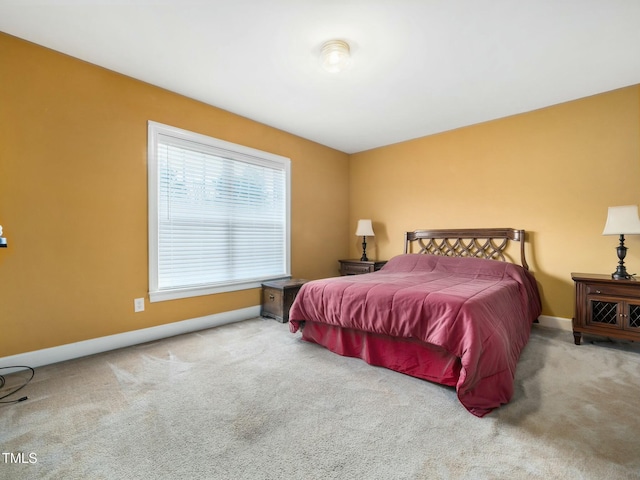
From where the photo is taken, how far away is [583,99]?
3.02 metres

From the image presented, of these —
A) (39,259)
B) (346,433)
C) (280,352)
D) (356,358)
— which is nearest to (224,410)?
(346,433)

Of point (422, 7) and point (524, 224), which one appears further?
point (524, 224)

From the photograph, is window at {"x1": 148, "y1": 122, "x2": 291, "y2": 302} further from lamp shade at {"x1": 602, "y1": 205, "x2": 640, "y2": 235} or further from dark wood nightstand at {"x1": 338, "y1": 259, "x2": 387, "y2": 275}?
lamp shade at {"x1": 602, "y1": 205, "x2": 640, "y2": 235}

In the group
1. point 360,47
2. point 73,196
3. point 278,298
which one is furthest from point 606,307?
point 73,196

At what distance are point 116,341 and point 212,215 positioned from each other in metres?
1.48

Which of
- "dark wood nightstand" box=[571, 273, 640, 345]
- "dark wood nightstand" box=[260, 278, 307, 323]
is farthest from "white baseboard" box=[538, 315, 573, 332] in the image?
"dark wood nightstand" box=[260, 278, 307, 323]

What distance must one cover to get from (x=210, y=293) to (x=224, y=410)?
1725 mm

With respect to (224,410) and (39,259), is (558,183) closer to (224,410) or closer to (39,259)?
(224,410)

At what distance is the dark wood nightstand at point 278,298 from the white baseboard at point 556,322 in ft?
8.93

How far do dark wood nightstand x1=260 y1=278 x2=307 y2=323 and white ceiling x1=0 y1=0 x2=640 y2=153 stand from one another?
2.04 m

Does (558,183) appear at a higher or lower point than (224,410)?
higher

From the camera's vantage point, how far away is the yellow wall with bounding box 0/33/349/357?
2.13 metres

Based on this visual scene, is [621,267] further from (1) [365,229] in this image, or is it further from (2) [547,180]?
(1) [365,229]

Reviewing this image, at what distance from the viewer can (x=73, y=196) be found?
7.77 ft
